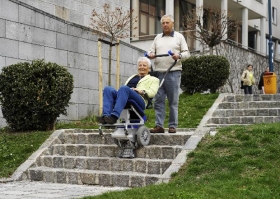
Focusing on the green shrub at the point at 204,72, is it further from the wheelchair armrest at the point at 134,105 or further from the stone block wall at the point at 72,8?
the wheelchair armrest at the point at 134,105

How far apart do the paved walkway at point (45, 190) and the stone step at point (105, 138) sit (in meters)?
1.48

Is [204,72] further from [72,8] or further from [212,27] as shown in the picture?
[212,27]

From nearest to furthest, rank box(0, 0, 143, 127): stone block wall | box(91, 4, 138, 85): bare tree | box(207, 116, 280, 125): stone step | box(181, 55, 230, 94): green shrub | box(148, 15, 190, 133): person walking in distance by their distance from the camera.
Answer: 1. box(148, 15, 190, 133): person walking in distance
2. box(0, 0, 143, 127): stone block wall
3. box(207, 116, 280, 125): stone step
4. box(91, 4, 138, 85): bare tree
5. box(181, 55, 230, 94): green shrub

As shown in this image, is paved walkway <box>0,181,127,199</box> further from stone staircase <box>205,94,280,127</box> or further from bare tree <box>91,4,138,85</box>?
bare tree <box>91,4,138,85</box>

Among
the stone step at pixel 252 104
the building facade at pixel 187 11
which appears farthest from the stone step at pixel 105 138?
the building facade at pixel 187 11

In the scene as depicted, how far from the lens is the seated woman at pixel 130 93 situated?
338 inches

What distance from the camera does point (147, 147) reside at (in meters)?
9.05

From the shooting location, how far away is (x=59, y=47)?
14531mm

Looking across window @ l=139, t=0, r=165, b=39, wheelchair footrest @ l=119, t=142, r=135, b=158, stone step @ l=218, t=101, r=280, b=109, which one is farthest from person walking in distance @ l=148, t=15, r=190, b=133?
window @ l=139, t=0, r=165, b=39

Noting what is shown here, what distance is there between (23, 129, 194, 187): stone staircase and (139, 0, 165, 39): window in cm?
1901

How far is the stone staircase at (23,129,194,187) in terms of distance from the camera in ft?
27.7

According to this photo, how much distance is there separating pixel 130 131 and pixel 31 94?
312 centimetres

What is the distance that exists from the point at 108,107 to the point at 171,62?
5.14ft

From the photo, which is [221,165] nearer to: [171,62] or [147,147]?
[147,147]
